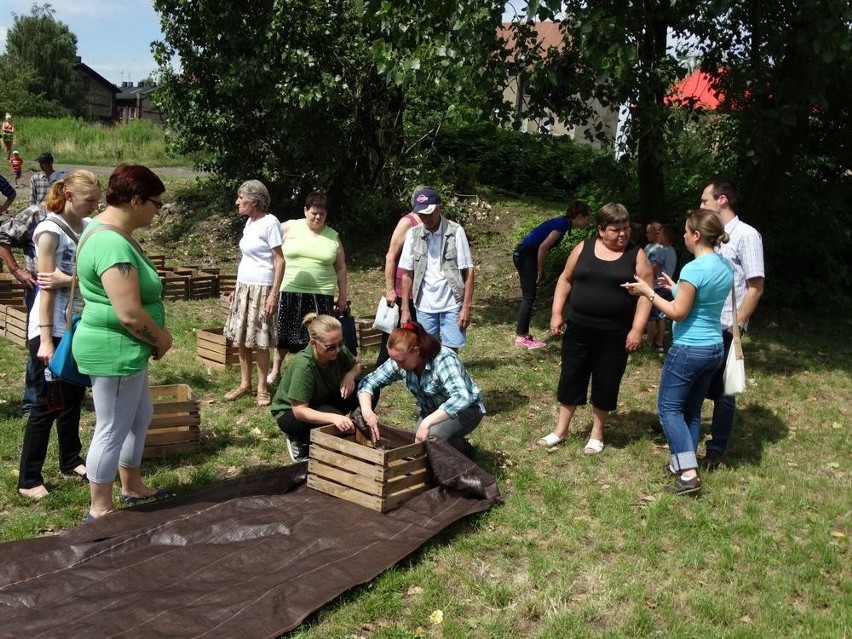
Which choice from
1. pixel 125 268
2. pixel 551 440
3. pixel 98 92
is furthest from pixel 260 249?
pixel 98 92

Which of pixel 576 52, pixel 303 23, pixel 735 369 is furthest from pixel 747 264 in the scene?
pixel 303 23

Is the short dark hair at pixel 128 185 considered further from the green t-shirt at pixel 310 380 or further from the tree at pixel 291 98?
the tree at pixel 291 98

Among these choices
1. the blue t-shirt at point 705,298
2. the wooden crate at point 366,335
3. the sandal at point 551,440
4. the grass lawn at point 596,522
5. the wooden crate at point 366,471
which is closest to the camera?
the grass lawn at point 596,522

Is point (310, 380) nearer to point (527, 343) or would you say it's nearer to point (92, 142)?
point (527, 343)

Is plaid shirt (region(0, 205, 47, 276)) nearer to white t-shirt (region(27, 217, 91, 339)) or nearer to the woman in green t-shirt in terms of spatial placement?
white t-shirt (region(27, 217, 91, 339))

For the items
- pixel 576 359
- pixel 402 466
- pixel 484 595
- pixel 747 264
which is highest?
pixel 747 264

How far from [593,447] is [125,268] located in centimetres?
375

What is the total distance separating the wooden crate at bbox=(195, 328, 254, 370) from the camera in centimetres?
838

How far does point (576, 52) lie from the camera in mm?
10086

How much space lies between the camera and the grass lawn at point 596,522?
13.2ft

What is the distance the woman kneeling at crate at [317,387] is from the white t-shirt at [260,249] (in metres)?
1.36

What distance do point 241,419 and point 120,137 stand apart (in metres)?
28.6

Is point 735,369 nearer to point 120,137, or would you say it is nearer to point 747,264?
point 747,264

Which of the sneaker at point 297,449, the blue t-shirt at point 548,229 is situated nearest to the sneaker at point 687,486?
the sneaker at point 297,449
